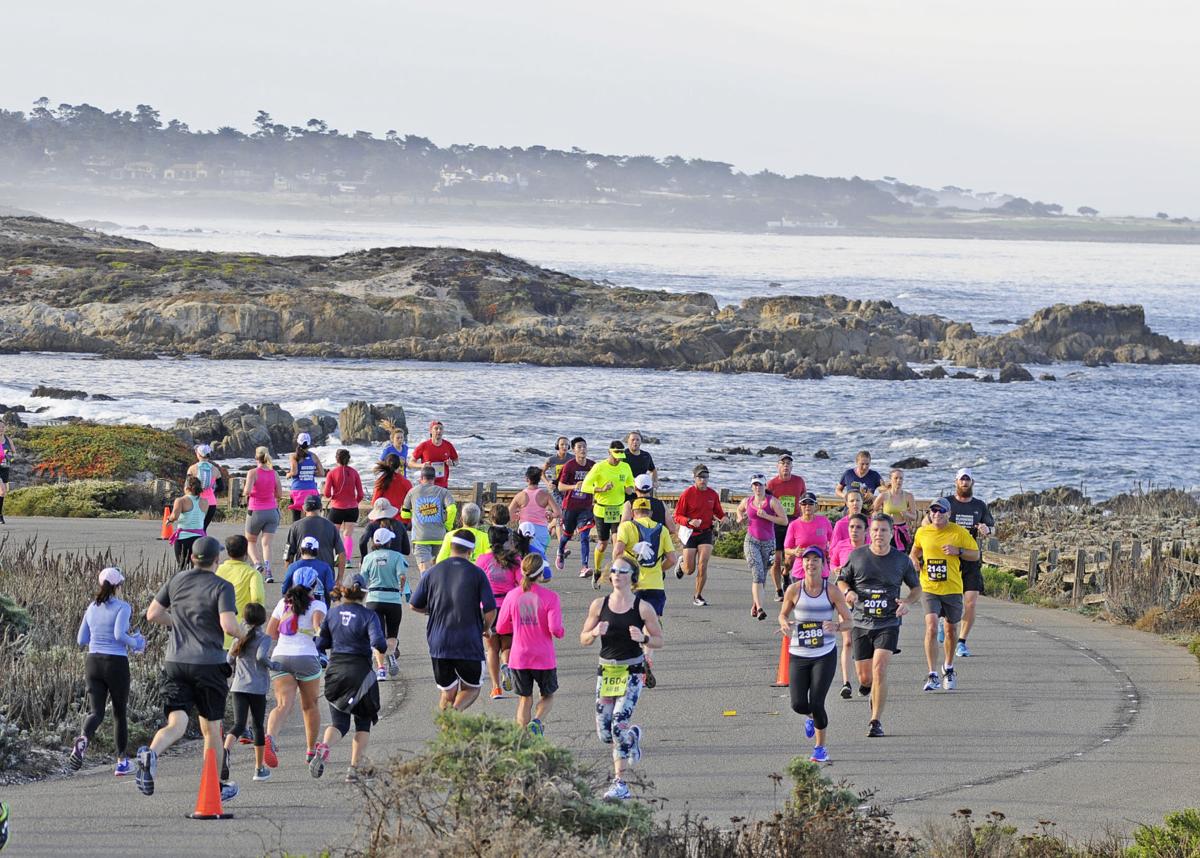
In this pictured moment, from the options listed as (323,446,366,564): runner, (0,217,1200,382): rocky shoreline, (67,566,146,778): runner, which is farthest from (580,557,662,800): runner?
(0,217,1200,382): rocky shoreline

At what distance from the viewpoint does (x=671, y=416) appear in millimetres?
58094

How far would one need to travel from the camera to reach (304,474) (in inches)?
741

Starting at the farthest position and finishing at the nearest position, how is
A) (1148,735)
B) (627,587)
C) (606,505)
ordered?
(606,505)
(1148,735)
(627,587)

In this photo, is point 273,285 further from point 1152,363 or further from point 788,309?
point 1152,363

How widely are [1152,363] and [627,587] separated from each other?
268 ft

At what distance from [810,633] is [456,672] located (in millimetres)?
2680

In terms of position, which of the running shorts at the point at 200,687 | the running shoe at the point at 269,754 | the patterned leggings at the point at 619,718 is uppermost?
the running shorts at the point at 200,687

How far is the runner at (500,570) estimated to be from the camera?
12867 millimetres

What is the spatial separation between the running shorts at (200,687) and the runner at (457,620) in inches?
70.8

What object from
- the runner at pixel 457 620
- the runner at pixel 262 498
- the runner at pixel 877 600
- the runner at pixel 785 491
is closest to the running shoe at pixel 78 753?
the runner at pixel 457 620

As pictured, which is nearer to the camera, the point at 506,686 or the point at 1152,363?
the point at 506,686

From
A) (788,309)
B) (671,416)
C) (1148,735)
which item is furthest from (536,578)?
(788,309)

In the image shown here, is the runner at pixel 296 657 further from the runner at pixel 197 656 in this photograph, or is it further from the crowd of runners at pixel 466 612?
the runner at pixel 197 656

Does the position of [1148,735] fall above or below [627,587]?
below
